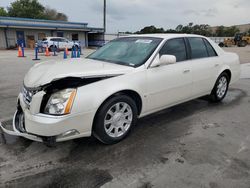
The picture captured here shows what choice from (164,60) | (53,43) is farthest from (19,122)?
(53,43)

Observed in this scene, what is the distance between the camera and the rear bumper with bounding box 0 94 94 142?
2.36 metres

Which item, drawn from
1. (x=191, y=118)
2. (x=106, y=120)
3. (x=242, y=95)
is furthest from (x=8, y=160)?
(x=242, y=95)

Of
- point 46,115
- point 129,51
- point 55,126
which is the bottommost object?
point 55,126

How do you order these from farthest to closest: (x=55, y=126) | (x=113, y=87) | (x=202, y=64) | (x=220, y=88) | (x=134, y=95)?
1. (x=220, y=88)
2. (x=202, y=64)
3. (x=134, y=95)
4. (x=113, y=87)
5. (x=55, y=126)

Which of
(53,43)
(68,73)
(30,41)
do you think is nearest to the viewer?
(68,73)

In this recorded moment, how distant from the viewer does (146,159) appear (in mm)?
2664

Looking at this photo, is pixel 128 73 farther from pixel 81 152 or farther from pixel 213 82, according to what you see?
pixel 213 82

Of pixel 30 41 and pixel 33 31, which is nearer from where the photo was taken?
pixel 30 41

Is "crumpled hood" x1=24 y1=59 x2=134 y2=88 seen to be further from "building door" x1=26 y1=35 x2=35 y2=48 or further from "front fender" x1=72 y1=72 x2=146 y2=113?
"building door" x1=26 y1=35 x2=35 y2=48

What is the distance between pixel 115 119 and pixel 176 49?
181 cm

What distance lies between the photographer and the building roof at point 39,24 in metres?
27.1

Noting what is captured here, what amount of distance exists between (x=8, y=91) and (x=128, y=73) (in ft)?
13.9

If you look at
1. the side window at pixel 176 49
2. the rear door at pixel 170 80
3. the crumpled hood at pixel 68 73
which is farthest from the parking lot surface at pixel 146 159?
the side window at pixel 176 49

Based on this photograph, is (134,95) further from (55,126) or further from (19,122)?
(19,122)
